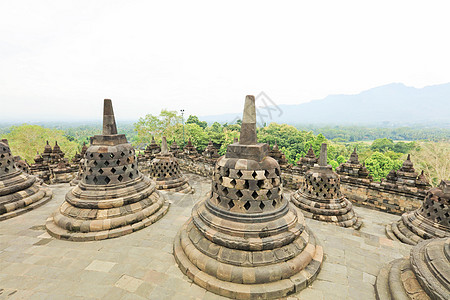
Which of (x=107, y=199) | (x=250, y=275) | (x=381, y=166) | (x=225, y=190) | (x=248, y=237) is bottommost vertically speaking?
(x=381, y=166)

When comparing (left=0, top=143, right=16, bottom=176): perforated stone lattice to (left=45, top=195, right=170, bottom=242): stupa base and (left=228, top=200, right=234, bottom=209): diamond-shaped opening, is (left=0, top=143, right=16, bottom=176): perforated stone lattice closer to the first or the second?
(left=45, top=195, right=170, bottom=242): stupa base

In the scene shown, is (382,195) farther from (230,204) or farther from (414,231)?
(230,204)

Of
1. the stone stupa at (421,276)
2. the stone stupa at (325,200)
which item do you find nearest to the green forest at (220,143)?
the stone stupa at (325,200)

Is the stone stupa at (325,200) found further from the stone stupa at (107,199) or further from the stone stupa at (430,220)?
the stone stupa at (107,199)

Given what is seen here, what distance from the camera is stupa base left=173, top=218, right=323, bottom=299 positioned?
342cm

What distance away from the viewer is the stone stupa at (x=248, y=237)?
3553 millimetres

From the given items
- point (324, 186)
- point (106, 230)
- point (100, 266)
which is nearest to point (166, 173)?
point (106, 230)

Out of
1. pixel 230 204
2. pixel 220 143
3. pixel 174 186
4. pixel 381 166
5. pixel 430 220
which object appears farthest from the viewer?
pixel 220 143

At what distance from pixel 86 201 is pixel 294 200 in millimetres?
8763

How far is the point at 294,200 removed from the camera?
1010 cm

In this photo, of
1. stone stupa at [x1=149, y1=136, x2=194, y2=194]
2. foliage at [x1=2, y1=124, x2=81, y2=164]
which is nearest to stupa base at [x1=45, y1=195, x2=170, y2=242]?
stone stupa at [x1=149, y1=136, x2=194, y2=194]

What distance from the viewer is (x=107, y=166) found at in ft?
18.9

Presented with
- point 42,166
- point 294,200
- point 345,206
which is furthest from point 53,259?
point 42,166

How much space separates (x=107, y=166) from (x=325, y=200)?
9.08 meters
